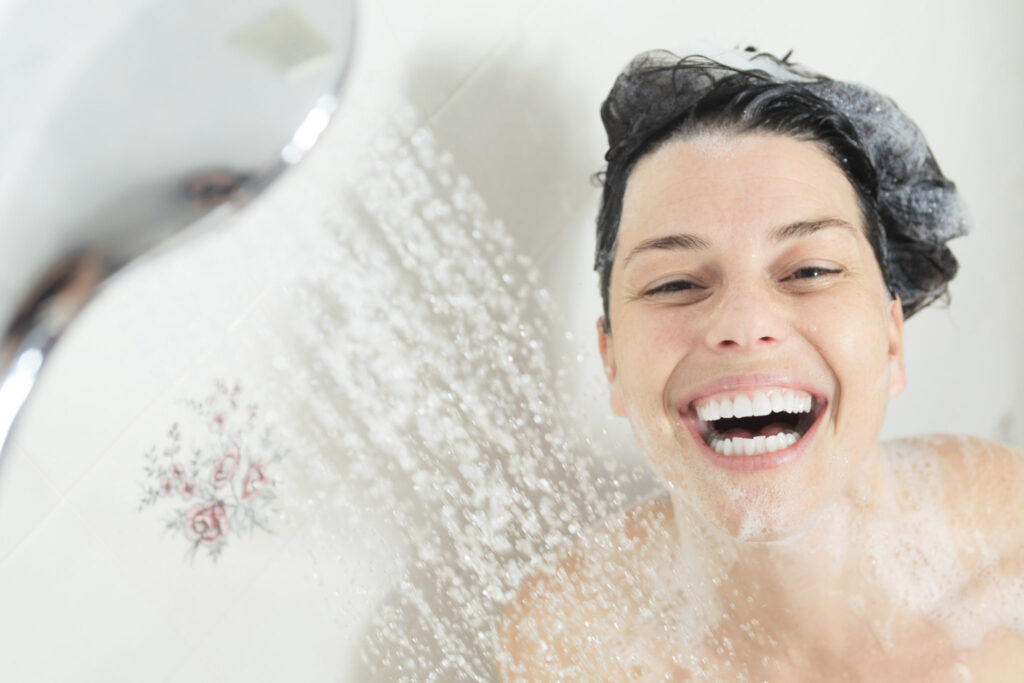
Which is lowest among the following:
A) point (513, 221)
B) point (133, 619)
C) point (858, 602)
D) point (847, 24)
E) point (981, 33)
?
point (133, 619)

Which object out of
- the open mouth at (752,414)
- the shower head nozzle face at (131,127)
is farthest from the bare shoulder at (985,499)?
the shower head nozzle face at (131,127)

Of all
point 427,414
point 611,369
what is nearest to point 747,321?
point 611,369

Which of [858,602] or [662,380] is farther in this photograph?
[858,602]

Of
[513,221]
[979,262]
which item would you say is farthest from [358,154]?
[979,262]

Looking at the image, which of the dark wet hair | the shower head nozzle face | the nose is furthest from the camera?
the dark wet hair

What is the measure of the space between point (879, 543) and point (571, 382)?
0.43 m

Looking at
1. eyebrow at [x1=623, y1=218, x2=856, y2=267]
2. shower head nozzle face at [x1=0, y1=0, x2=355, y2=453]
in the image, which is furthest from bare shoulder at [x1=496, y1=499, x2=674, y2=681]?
shower head nozzle face at [x1=0, y1=0, x2=355, y2=453]

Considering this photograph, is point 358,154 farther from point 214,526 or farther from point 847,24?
point 847,24

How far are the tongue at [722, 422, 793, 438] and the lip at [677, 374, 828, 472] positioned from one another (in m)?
0.07

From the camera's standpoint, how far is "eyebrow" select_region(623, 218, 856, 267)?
3.00 ft

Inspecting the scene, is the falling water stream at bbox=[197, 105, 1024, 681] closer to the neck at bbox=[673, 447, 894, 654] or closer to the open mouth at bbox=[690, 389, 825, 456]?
the neck at bbox=[673, 447, 894, 654]

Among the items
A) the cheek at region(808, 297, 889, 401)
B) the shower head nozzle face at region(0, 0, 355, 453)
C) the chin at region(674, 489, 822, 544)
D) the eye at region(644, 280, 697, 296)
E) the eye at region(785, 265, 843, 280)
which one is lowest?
the shower head nozzle face at region(0, 0, 355, 453)

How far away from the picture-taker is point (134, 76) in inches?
14.2

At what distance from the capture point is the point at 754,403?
2.97 feet
